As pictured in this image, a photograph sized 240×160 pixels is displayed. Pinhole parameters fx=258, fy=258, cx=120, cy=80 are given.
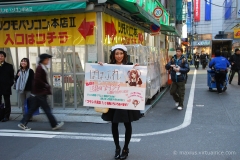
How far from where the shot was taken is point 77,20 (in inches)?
275

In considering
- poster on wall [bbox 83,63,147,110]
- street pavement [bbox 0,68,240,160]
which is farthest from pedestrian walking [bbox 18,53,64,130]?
poster on wall [bbox 83,63,147,110]

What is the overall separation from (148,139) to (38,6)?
415 cm

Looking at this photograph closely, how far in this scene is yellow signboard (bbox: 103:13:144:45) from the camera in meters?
7.34

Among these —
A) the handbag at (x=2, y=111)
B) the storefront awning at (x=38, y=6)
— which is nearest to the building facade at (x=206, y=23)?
the storefront awning at (x=38, y=6)

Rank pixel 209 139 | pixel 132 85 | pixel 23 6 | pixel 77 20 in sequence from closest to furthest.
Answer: pixel 132 85 → pixel 209 139 → pixel 23 6 → pixel 77 20

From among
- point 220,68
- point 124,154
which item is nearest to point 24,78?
point 124,154

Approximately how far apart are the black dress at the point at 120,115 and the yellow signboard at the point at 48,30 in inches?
129

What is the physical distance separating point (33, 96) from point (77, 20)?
2498 millimetres

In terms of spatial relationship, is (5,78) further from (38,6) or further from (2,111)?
(38,6)

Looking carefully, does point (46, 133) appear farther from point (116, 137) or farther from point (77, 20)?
point (77, 20)

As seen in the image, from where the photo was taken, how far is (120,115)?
3.90 meters

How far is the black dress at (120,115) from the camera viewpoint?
3.88 metres

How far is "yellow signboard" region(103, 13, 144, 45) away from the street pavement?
250 cm

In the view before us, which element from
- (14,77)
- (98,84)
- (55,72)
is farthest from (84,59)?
(98,84)
